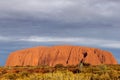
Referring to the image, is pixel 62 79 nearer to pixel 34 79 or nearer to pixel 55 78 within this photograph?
pixel 55 78

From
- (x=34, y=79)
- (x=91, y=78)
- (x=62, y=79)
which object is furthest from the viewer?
(x=91, y=78)

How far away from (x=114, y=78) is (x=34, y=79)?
696cm

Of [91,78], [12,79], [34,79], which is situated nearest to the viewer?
[34,79]

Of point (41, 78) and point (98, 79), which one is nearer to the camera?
point (41, 78)

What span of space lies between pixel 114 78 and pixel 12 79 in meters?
9.51

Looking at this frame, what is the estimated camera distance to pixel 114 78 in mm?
26484

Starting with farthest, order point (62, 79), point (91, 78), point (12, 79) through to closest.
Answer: point (12, 79) → point (91, 78) → point (62, 79)

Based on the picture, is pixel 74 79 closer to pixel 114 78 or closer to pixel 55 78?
pixel 55 78

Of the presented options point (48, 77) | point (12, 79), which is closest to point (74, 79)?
point (48, 77)

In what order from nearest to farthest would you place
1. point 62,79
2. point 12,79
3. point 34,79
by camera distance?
1. point 62,79
2. point 34,79
3. point 12,79

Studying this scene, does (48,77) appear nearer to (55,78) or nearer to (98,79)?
(55,78)

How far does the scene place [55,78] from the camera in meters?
23.0

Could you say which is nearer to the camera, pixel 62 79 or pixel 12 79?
pixel 62 79

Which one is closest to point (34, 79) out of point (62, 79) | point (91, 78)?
point (62, 79)
